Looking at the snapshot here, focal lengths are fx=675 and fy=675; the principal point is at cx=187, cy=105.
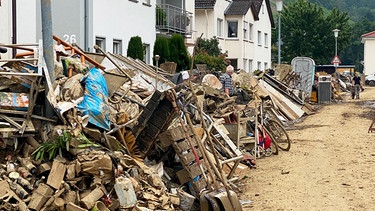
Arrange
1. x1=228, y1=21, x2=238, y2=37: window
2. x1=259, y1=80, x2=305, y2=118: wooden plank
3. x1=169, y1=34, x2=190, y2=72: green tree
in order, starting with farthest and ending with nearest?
x1=228, y1=21, x2=238, y2=37: window
x1=169, y1=34, x2=190, y2=72: green tree
x1=259, y1=80, x2=305, y2=118: wooden plank

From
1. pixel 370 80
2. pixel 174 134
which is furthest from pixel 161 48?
pixel 370 80

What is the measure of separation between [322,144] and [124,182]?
399 inches

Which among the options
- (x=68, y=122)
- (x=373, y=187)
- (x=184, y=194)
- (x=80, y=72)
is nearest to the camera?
(x=68, y=122)

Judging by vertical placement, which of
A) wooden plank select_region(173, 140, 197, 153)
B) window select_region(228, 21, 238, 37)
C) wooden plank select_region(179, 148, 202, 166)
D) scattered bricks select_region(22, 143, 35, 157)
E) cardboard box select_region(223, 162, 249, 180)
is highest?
window select_region(228, 21, 238, 37)

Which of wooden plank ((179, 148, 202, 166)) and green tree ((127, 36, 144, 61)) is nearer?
wooden plank ((179, 148, 202, 166))

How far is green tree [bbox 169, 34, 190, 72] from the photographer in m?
26.5

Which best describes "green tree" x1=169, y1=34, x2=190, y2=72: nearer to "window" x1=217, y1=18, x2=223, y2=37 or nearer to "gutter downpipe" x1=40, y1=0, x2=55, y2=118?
"gutter downpipe" x1=40, y1=0, x2=55, y2=118

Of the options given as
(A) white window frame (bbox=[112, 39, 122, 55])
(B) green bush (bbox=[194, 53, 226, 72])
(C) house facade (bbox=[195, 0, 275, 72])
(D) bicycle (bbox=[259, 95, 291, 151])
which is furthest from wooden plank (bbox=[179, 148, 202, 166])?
(C) house facade (bbox=[195, 0, 275, 72])

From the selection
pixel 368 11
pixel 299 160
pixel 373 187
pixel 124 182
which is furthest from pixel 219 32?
pixel 368 11

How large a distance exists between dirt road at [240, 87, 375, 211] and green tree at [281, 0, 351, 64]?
49.3m

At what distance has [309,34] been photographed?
7100 centimetres

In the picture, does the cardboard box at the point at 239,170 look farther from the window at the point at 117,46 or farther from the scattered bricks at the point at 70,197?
the window at the point at 117,46

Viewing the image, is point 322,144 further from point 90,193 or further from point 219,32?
point 219,32

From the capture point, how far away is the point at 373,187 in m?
11.9
